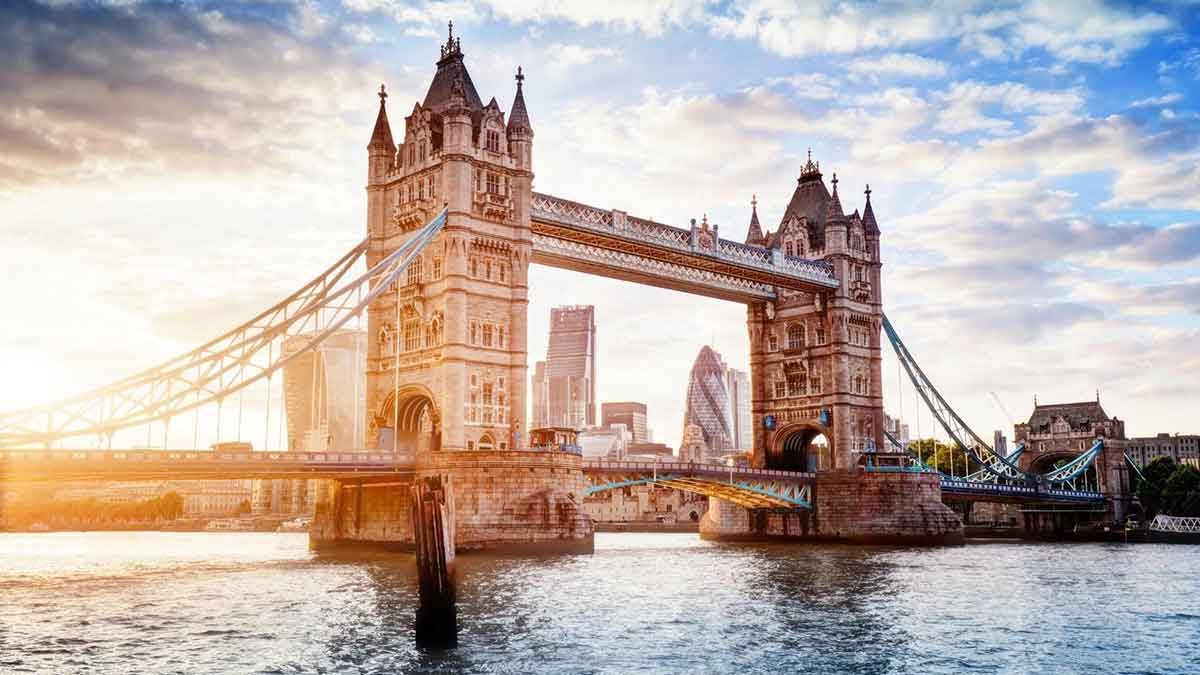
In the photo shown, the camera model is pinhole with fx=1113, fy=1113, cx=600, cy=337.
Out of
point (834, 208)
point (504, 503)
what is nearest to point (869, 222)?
point (834, 208)

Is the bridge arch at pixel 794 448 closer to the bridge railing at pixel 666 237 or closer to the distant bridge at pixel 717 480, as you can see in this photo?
the distant bridge at pixel 717 480

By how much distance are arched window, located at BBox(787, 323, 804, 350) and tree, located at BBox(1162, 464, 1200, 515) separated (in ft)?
161

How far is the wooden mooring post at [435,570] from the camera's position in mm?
30906

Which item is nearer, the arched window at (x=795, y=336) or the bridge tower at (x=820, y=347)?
the bridge tower at (x=820, y=347)

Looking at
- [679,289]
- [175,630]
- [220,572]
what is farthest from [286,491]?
[175,630]

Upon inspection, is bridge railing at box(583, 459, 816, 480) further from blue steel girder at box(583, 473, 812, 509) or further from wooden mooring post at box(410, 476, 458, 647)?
wooden mooring post at box(410, 476, 458, 647)

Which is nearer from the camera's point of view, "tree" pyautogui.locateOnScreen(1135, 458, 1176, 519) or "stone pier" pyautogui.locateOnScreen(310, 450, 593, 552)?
"stone pier" pyautogui.locateOnScreen(310, 450, 593, 552)

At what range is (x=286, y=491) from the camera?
7840 inches

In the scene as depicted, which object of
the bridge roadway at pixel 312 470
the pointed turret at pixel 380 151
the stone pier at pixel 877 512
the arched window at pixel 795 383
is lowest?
the stone pier at pixel 877 512

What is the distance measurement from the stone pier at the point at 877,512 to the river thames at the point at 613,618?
25.2 metres

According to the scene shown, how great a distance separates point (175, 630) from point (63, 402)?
2547 cm

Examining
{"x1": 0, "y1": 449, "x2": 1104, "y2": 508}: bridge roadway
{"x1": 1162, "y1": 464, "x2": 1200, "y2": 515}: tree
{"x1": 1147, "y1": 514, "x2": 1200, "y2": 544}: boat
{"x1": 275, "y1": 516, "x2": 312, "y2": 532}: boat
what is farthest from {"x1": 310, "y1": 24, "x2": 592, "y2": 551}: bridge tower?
{"x1": 275, "y1": 516, "x2": 312, "y2": 532}: boat

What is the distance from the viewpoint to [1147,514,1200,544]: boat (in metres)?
99.3

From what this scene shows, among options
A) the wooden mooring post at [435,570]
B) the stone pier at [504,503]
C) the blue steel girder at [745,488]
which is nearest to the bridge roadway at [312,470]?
the blue steel girder at [745,488]
